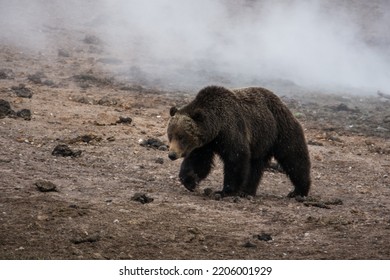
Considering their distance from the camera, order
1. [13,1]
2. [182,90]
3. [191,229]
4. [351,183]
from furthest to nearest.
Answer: [13,1], [182,90], [351,183], [191,229]

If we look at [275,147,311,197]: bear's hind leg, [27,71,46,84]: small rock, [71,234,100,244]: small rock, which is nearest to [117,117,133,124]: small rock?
[275,147,311,197]: bear's hind leg

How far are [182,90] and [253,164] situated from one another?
23.3 ft

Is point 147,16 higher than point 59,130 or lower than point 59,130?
higher

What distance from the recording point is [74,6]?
22422 millimetres

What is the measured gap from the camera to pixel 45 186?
6648 millimetres

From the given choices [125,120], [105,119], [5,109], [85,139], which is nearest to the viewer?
[85,139]

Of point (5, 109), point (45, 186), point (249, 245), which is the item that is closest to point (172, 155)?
point (45, 186)

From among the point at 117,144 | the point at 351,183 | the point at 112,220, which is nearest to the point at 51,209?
the point at 112,220

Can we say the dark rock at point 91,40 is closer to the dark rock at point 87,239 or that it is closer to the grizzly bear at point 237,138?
the grizzly bear at point 237,138

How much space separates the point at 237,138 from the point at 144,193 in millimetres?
1256

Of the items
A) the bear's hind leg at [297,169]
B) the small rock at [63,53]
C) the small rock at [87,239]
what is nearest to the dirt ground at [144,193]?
the small rock at [87,239]

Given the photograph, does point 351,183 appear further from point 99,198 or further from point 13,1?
point 13,1

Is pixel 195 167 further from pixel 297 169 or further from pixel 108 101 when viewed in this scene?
pixel 108 101

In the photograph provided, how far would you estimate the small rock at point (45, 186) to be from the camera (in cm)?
662
